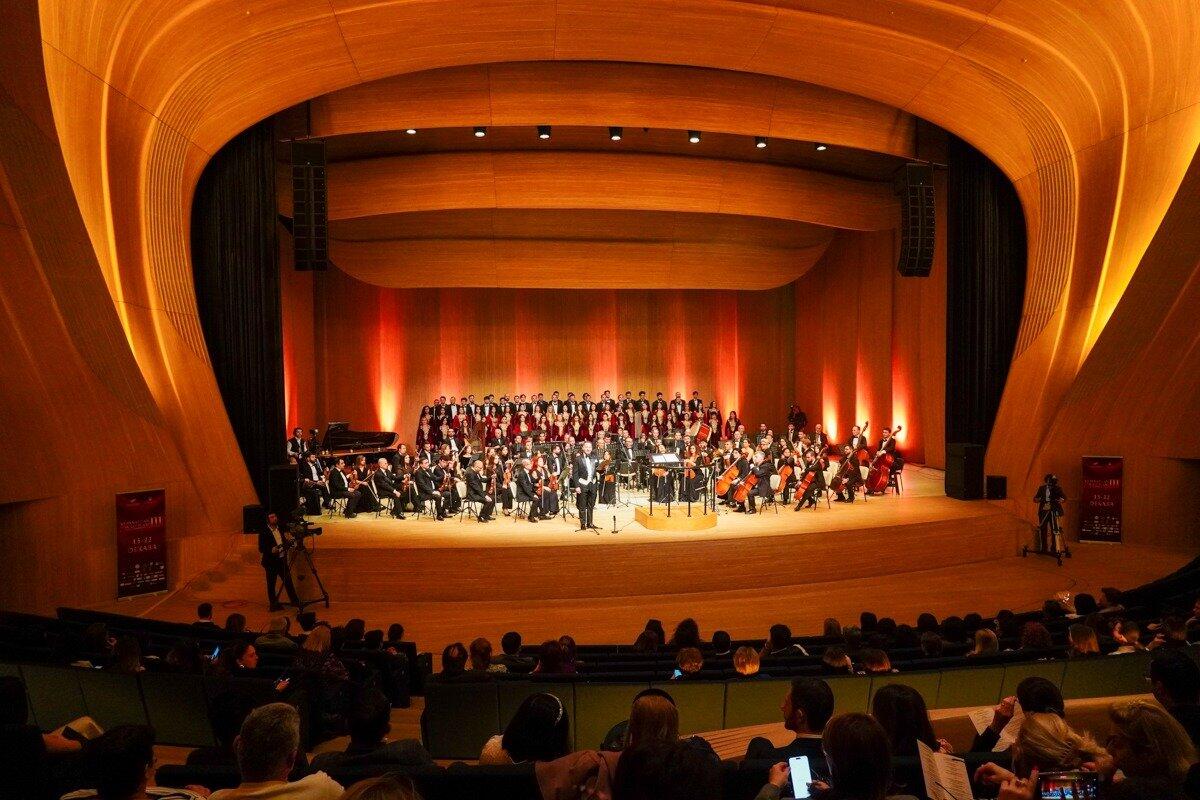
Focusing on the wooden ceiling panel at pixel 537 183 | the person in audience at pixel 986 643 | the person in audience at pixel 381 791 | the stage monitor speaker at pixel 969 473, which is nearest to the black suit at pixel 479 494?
the wooden ceiling panel at pixel 537 183

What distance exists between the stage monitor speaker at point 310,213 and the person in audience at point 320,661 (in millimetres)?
6863

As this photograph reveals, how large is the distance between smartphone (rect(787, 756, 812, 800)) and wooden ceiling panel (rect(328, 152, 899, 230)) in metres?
11.8

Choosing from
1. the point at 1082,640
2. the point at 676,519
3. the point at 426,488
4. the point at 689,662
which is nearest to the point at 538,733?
the point at 689,662

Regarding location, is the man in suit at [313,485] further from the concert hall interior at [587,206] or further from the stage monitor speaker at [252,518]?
the stage monitor speaker at [252,518]

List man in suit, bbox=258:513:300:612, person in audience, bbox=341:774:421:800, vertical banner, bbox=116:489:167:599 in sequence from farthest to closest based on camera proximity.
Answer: vertical banner, bbox=116:489:167:599 < man in suit, bbox=258:513:300:612 < person in audience, bbox=341:774:421:800

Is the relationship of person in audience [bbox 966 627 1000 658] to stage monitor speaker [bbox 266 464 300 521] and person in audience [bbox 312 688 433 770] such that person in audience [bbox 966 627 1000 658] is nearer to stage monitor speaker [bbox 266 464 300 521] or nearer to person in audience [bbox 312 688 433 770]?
person in audience [bbox 312 688 433 770]

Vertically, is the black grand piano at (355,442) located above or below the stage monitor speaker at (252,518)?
above

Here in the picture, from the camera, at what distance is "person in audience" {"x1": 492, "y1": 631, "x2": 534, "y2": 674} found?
16.1 ft

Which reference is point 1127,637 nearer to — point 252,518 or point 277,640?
point 277,640

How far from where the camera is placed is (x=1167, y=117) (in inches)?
363

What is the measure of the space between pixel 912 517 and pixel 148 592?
8.78 metres

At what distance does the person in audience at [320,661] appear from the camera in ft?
13.1

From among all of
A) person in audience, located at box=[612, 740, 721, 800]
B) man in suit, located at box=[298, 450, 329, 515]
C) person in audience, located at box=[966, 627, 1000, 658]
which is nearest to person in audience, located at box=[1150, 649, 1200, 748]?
person in audience, located at box=[612, 740, 721, 800]

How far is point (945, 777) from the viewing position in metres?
1.95
